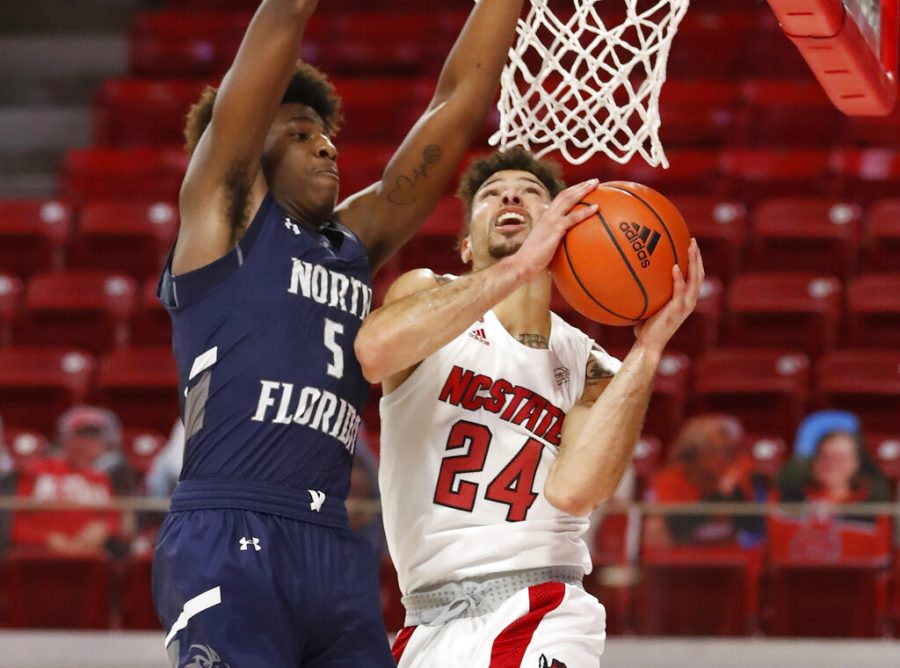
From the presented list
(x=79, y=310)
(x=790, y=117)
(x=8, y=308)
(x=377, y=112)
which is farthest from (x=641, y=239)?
(x=377, y=112)

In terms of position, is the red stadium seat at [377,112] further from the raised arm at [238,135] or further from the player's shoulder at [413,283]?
the raised arm at [238,135]

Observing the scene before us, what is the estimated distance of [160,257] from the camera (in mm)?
9859

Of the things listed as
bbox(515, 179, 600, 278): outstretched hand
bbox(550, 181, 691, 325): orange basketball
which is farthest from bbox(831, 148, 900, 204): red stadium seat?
bbox(515, 179, 600, 278): outstretched hand

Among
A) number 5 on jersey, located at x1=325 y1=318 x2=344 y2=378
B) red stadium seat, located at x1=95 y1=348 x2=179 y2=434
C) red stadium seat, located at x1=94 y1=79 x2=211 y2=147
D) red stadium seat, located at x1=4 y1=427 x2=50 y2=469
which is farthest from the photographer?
red stadium seat, located at x1=94 y1=79 x2=211 y2=147

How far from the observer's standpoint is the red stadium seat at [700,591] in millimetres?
5871

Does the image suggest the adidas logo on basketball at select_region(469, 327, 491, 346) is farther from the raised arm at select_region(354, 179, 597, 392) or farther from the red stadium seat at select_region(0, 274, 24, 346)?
the red stadium seat at select_region(0, 274, 24, 346)

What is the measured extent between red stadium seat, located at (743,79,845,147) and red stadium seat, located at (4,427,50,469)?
5.35m

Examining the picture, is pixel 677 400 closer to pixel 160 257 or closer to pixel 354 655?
pixel 160 257

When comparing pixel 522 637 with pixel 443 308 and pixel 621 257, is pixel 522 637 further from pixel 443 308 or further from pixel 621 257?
pixel 621 257

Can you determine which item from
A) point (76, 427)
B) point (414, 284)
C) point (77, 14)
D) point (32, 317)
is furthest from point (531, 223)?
point (77, 14)

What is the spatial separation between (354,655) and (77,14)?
1155 cm

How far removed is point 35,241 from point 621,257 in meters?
7.46

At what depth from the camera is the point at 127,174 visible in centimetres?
1085

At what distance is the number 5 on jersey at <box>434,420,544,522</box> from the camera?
3.71 m
